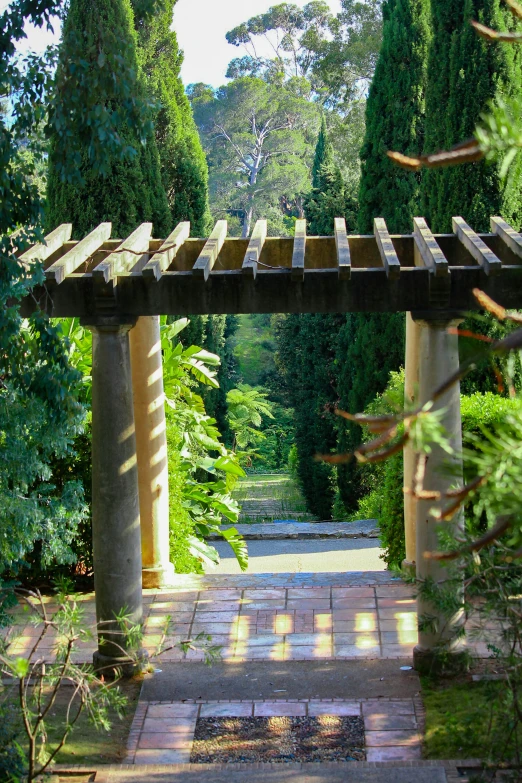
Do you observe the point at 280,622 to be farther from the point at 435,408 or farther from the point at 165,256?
the point at 165,256

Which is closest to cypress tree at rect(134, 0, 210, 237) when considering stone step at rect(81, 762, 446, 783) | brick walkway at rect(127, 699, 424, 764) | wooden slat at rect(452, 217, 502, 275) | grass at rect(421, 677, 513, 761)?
wooden slat at rect(452, 217, 502, 275)

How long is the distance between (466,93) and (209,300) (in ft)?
25.2

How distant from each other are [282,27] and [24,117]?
4137cm

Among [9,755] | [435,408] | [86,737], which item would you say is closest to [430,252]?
[435,408]

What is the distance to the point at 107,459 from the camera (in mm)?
6793

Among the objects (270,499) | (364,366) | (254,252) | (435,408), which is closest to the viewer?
(435,408)

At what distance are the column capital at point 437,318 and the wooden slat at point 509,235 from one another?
559 mm

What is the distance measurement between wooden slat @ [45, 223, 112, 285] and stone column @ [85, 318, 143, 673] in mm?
454

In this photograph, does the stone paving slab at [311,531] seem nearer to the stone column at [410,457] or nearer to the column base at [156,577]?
the stone column at [410,457]

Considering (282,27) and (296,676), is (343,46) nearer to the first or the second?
(282,27)

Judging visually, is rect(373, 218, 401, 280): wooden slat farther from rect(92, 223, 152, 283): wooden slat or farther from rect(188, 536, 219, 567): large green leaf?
rect(188, 536, 219, 567): large green leaf

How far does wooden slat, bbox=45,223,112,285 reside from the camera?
6.29 m

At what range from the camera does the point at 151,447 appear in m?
8.36

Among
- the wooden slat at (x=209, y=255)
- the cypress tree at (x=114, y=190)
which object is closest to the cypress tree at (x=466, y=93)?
the cypress tree at (x=114, y=190)
